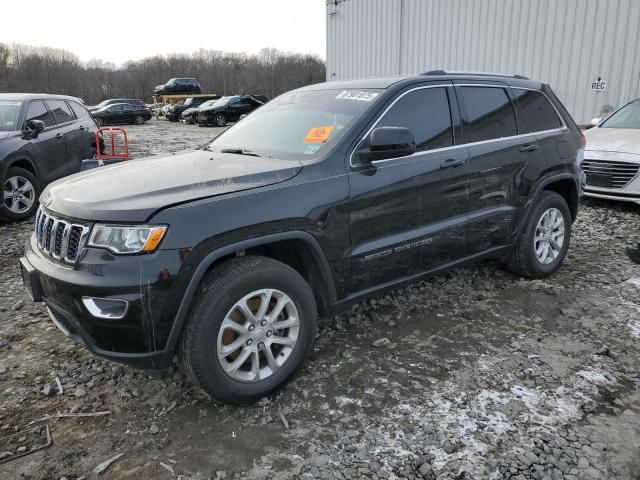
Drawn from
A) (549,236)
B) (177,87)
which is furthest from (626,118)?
(177,87)

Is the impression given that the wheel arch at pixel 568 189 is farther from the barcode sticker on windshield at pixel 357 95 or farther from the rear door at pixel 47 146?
the rear door at pixel 47 146

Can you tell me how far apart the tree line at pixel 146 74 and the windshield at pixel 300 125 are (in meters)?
58.6

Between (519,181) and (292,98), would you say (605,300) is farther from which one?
(292,98)

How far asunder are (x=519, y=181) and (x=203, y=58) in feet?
277

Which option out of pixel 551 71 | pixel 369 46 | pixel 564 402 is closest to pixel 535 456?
pixel 564 402

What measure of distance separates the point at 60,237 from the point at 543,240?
12.7 ft

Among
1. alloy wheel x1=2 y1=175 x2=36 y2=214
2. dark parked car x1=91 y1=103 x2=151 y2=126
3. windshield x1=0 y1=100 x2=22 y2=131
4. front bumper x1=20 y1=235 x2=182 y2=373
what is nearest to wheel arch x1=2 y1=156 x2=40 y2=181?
alloy wheel x1=2 y1=175 x2=36 y2=214

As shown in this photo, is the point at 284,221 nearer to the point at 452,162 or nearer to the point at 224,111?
the point at 452,162

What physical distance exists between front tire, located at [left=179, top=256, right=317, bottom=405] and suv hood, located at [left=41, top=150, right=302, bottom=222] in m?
0.44

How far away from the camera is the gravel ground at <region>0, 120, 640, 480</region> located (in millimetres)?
2355

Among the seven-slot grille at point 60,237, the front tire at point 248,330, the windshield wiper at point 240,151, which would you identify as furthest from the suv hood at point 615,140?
the seven-slot grille at point 60,237

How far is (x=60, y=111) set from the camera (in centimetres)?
798

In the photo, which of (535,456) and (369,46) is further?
(369,46)

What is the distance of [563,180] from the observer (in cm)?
457
